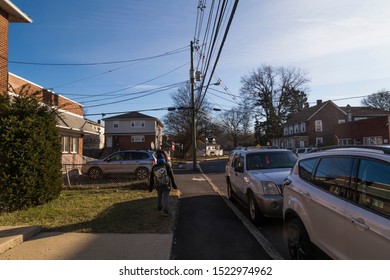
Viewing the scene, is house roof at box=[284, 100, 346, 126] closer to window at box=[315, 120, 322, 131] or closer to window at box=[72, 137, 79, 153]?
window at box=[315, 120, 322, 131]

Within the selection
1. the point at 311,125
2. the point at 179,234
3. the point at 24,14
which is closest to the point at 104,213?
the point at 179,234

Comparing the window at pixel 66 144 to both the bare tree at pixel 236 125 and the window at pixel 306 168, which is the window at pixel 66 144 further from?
the bare tree at pixel 236 125

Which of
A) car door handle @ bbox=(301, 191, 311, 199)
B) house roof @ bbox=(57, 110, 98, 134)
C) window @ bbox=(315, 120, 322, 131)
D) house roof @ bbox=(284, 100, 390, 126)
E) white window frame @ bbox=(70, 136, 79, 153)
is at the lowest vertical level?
car door handle @ bbox=(301, 191, 311, 199)

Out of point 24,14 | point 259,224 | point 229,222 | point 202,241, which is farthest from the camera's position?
point 24,14

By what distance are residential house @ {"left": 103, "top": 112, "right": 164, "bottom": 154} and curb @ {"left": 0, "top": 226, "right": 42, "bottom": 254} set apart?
154 feet

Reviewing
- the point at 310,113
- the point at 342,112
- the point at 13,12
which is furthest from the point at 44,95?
the point at 342,112

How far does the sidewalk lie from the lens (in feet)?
17.0

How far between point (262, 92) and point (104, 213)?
61.2 meters

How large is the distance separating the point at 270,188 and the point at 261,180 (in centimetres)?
29

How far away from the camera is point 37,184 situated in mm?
8773

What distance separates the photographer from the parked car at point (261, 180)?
702 centimetres

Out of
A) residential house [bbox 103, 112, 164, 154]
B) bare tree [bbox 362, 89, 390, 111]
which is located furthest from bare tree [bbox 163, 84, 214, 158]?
bare tree [bbox 362, 89, 390, 111]
